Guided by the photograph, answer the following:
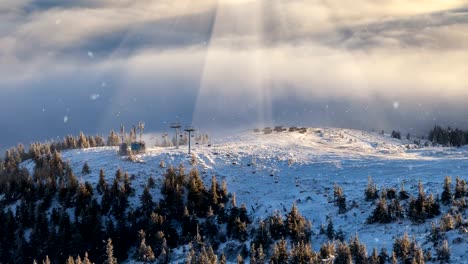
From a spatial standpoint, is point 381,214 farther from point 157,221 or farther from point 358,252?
point 157,221

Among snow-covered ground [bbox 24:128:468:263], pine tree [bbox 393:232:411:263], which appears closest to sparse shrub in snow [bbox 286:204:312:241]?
snow-covered ground [bbox 24:128:468:263]

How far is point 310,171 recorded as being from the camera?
379ft

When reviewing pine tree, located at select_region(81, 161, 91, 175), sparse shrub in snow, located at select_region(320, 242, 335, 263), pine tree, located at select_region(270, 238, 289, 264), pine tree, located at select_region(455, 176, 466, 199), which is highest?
pine tree, located at select_region(81, 161, 91, 175)

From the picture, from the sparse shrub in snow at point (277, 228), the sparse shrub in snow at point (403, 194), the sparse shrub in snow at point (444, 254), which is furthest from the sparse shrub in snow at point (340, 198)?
the sparse shrub in snow at point (444, 254)

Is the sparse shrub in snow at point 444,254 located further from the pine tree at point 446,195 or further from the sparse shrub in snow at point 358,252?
the pine tree at point 446,195

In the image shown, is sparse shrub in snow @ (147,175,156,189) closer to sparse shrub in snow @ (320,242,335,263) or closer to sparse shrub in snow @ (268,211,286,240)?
sparse shrub in snow @ (268,211,286,240)

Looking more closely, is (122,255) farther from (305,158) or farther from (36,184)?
(305,158)

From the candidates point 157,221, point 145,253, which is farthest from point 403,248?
point 157,221

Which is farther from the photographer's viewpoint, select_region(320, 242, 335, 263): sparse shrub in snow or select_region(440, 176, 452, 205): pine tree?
select_region(440, 176, 452, 205): pine tree

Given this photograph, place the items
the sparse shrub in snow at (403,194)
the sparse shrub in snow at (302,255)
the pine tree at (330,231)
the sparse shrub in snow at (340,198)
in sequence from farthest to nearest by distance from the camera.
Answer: the sparse shrub in snow at (340,198)
the sparse shrub in snow at (403,194)
the pine tree at (330,231)
the sparse shrub in snow at (302,255)

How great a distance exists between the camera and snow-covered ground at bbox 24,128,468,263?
295 ft

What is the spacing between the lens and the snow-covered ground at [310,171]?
8994 centimetres

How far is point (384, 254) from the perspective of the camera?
7312 centimetres

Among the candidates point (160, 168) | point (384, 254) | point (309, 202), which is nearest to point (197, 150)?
point (160, 168)
